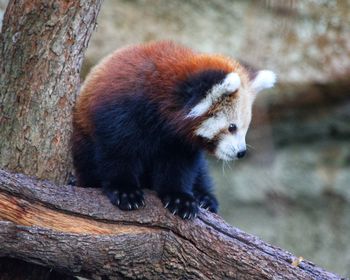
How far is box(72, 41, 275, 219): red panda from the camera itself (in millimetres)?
3340

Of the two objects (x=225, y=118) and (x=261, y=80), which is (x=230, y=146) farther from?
(x=261, y=80)

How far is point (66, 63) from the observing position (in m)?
3.38

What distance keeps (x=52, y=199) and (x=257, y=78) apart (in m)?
1.26

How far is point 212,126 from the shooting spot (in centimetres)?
344

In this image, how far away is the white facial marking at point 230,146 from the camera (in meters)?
3.44

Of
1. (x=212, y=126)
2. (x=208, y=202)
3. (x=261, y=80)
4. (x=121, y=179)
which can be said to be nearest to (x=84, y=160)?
(x=121, y=179)

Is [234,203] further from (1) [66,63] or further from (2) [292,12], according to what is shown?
(2) [292,12]

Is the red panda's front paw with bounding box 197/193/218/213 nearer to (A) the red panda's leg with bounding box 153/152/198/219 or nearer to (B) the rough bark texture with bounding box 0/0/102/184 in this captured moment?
(A) the red panda's leg with bounding box 153/152/198/219

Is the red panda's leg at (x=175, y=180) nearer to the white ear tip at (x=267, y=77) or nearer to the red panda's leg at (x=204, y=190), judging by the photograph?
the red panda's leg at (x=204, y=190)

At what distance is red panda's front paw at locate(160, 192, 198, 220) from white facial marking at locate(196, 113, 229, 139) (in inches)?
12.2

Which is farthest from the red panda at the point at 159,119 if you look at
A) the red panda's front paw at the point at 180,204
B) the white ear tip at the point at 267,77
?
the white ear tip at the point at 267,77

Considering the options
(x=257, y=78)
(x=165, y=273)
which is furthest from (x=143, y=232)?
(x=257, y=78)

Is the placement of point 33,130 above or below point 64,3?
below

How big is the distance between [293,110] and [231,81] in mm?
2172
